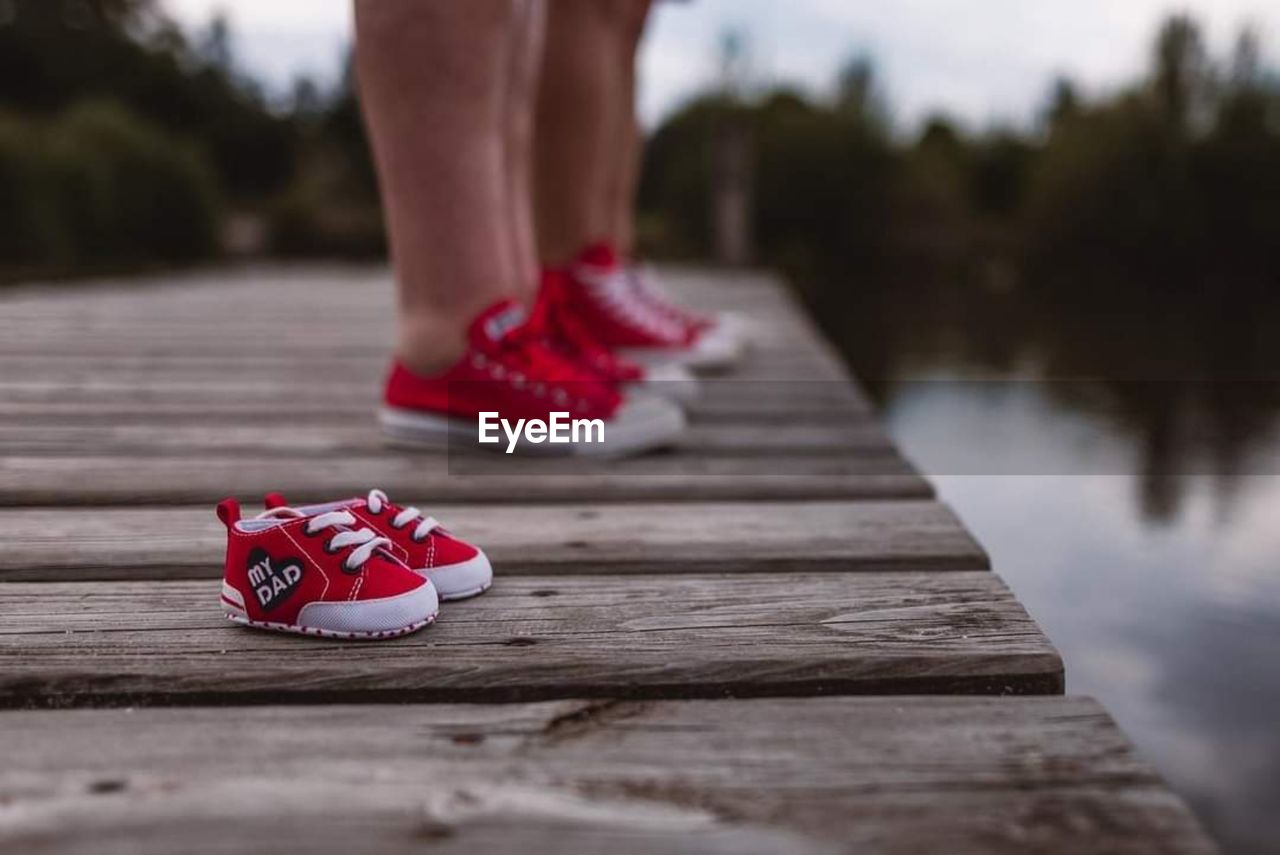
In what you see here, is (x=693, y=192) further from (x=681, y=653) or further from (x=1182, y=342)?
(x=681, y=653)

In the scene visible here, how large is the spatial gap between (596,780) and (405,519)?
0.36 m

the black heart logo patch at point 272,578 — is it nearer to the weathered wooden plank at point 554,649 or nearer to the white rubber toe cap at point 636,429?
the weathered wooden plank at point 554,649

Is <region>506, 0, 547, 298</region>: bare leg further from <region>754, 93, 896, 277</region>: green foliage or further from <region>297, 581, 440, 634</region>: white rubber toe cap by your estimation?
<region>754, 93, 896, 277</region>: green foliage

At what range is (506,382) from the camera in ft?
4.55

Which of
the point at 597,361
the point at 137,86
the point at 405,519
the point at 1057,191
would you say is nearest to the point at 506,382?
the point at 597,361

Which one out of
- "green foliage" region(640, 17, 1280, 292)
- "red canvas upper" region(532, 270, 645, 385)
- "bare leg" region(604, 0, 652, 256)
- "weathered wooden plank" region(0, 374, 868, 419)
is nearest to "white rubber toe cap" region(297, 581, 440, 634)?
"red canvas upper" region(532, 270, 645, 385)

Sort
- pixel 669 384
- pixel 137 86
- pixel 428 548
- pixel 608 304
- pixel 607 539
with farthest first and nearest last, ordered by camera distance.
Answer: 1. pixel 137 86
2. pixel 608 304
3. pixel 669 384
4. pixel 607 539
5. pixel 428 548

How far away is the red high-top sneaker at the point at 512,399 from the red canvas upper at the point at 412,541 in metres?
0.48

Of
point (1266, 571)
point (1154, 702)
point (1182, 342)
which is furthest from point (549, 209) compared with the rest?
point (1182, 342)

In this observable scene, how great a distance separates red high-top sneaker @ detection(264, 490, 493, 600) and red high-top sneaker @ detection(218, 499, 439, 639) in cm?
4

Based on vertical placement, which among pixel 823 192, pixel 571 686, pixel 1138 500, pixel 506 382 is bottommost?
pixel 1138 500

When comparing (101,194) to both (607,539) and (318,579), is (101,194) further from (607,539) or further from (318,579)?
(318,579)

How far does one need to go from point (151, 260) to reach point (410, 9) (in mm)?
11489

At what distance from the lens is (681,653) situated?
792 mm
